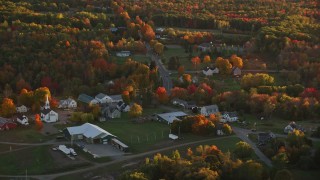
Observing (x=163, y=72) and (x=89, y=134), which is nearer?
(x=89, y=134)

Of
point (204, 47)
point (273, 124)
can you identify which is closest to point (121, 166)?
point (273, 124)

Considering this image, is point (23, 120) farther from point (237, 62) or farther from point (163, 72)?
point (237, 62)

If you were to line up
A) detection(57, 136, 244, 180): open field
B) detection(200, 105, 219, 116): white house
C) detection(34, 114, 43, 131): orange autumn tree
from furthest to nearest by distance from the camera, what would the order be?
detection(200, 105, 219, 116): white house, detection(34, 114, 43, 131): orange autumn tree, detection(57, 136, 244, 180): open field

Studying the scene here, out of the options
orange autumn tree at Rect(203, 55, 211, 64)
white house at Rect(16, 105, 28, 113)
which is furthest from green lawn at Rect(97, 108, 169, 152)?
orange autumn tree at Rect(203, 55, 211, 64)

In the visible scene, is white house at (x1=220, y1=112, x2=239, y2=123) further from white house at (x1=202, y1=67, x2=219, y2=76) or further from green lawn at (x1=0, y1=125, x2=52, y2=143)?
white house at (x1=202, y1=67, x2=219, y2=76)

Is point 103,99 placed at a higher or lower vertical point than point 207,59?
higher

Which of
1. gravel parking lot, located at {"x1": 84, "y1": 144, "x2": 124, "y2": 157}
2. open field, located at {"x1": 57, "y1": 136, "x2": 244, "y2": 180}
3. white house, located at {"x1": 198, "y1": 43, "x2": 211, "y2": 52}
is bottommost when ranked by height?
white house, located at {"x1": 198, "y1": 43, "x2": 211, "y2": 52}

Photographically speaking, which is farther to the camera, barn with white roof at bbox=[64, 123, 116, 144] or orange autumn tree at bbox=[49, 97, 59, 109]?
orange autumn tree at bbox=[49, 97, 59, 109]
